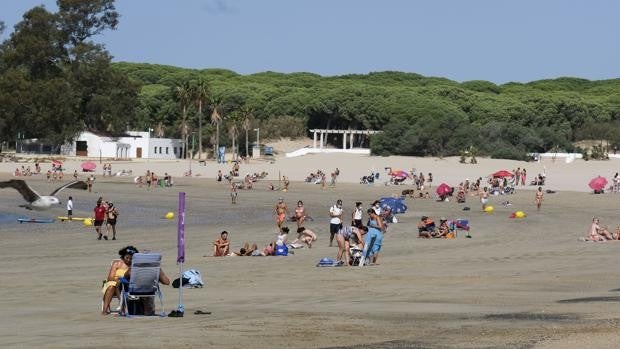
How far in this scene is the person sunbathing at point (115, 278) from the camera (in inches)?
528

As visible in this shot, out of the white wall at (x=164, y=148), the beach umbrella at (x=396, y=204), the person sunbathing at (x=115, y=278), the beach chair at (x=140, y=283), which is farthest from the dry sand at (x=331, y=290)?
the white wall at (x=164, y=148)

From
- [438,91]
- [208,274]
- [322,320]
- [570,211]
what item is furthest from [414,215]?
[438,91]

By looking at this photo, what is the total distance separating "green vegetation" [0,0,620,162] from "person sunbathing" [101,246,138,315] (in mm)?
63096

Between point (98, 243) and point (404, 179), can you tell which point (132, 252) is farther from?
point (404, 179)

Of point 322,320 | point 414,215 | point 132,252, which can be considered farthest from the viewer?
point 414,215

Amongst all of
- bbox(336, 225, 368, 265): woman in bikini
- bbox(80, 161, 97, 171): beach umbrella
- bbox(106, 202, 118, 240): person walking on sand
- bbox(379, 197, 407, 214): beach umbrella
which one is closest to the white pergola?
bbox(80, 161, 97, 171): beach umbrella

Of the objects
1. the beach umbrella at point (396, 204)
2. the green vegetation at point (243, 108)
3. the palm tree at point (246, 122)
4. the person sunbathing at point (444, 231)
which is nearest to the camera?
the person sunbathing at point (444, 231)

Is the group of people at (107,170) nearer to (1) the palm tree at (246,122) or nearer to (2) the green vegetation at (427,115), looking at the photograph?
→ (1) the palm tree at (246,122)

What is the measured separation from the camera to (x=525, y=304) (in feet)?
44.8

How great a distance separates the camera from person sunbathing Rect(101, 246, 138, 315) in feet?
44.0

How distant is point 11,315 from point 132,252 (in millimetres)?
1583

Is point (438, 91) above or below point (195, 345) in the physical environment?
above

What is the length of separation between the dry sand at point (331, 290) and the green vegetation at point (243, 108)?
45.9 metres

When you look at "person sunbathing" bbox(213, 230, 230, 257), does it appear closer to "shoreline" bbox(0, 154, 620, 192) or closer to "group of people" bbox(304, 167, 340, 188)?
"group of people" bbox(304, 167, 340, 188)
